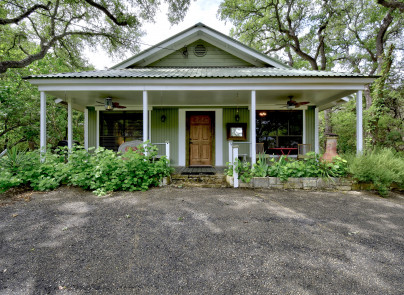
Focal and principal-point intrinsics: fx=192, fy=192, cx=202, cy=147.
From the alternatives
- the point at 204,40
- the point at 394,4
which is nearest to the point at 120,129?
the point at 204,40

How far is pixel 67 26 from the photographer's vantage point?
441 inches

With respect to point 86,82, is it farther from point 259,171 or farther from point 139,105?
point 259,171

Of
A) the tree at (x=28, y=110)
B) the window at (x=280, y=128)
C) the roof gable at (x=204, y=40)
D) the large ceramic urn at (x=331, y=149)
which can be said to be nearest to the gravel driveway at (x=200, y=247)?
the large ceramic urn at (x=331, y=149)

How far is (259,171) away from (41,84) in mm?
6180

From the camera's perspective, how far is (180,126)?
7.38 meters

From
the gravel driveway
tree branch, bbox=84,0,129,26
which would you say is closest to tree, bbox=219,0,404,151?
tree branch, bbox=84,0,129,26

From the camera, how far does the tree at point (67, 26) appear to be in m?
9.46

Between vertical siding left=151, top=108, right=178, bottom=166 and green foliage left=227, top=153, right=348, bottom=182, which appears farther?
vertical siding left=151, top=108, right=178, bottom=166

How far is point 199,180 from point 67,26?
12632 mm

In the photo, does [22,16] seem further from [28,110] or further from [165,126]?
[165,126]

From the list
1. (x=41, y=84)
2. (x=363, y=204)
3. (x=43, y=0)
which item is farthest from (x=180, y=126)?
(x=43, y=0)

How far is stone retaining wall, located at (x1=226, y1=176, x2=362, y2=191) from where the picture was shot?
464 centimetres

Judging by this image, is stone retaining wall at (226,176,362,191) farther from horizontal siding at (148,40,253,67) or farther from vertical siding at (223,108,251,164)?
horizontal siding at (148,40,253,67)

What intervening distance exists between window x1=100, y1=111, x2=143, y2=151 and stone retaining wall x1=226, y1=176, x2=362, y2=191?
15.6ft
